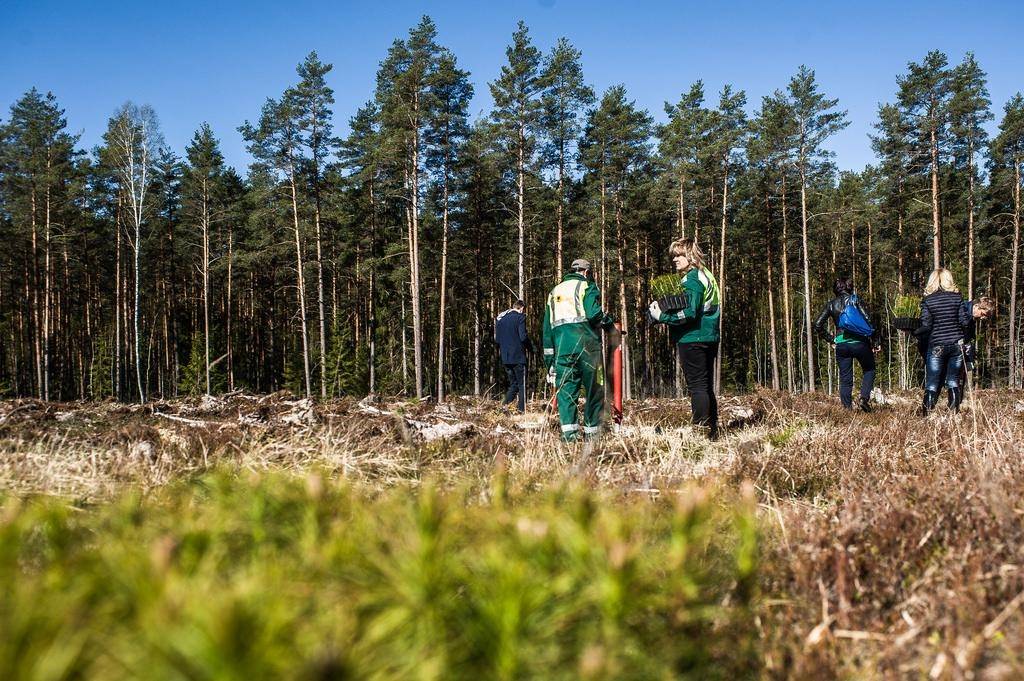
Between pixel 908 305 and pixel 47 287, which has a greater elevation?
pixel 47 287

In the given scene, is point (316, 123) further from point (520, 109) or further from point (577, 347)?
point (577, 347)

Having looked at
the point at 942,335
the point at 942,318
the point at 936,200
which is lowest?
the point at 942,335

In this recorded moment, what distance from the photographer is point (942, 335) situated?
836 centimetres

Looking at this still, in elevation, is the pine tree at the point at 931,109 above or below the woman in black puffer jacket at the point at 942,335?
above

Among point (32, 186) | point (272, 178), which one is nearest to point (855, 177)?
point (272, 178)

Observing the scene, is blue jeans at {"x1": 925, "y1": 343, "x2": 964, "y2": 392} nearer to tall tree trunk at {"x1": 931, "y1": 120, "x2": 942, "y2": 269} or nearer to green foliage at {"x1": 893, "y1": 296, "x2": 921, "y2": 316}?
green foliage at {"x1": 893, "y1": 296, "x2": 921, "y2": 316}

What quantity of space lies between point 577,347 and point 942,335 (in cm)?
562

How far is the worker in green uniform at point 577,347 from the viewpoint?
6.11 meters

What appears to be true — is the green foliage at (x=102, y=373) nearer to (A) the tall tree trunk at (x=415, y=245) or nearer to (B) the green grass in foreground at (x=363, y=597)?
(A) the tall tree trunk at (x=415, y=245)

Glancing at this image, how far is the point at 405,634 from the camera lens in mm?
1151

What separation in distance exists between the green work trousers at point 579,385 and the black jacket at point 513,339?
19.0 ft

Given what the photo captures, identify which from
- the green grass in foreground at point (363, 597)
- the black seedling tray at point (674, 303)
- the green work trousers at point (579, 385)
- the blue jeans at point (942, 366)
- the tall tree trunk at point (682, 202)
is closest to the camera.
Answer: the green grass in foreground at point (363, 597)

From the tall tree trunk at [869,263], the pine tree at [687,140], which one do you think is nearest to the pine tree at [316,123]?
the pine tree at [687,140]

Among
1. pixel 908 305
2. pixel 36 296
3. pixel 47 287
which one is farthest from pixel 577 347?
pixel 36 296
